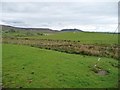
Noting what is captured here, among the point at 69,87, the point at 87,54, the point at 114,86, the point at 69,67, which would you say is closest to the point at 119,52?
the point at 87,54

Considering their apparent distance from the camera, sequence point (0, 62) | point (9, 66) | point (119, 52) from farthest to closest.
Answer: point (119, 52), point (0, 62), point (9, 66)

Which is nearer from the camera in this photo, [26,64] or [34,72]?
[34,72]

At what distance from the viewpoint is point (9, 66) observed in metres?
26.0

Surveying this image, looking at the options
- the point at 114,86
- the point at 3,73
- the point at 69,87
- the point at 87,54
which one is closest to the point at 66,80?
the point at 69,87

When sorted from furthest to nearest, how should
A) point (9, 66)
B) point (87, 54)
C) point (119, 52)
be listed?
point (119, 52), point (87, 54), point (9, 66)

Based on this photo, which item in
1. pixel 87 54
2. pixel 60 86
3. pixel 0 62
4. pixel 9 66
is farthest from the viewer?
pixel 87 54

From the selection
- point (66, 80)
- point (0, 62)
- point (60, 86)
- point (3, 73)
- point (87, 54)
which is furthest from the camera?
point (87, 54)

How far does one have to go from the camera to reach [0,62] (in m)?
28.0

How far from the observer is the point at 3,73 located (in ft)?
76.2

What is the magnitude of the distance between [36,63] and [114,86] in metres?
9.02

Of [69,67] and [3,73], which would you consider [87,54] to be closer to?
[69,67]

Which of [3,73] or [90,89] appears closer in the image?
[90,89]

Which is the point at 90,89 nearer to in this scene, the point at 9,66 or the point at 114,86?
the point at 114,86

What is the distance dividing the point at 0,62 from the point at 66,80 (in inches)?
374
